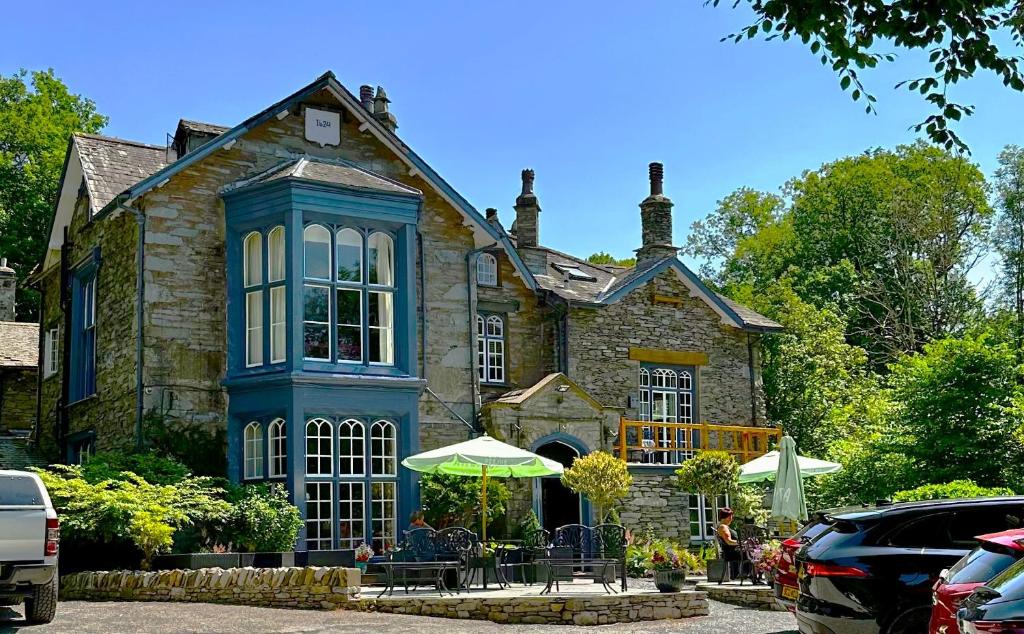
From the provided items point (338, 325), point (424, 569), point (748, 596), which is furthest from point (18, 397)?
point (748, 596)

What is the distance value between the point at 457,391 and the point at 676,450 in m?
4.71

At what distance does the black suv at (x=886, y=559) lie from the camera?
36.2 ft

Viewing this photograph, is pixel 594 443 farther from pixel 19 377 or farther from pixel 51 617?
pixel 19 377

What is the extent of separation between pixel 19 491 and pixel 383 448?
9.27 metres

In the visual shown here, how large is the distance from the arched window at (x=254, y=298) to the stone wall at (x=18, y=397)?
12237 millimetres

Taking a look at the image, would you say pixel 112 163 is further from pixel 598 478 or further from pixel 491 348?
pixel 598 478

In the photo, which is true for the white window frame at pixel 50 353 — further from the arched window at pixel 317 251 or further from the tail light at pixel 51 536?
the tail light at pixel 51 536

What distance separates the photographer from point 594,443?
24.6 m

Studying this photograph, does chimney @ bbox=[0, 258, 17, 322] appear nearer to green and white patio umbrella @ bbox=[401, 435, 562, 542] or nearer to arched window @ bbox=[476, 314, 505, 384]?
arched window @ bbox=[476, 314, 505, 384]

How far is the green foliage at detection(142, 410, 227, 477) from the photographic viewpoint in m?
20.8

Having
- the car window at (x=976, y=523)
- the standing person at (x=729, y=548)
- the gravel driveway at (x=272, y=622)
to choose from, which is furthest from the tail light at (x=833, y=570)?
the standing person at (x=729, y=548)

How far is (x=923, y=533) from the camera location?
11500 mm

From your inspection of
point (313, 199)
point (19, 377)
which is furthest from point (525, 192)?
point (19, 377)

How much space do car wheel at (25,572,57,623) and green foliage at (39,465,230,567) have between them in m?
3.96
